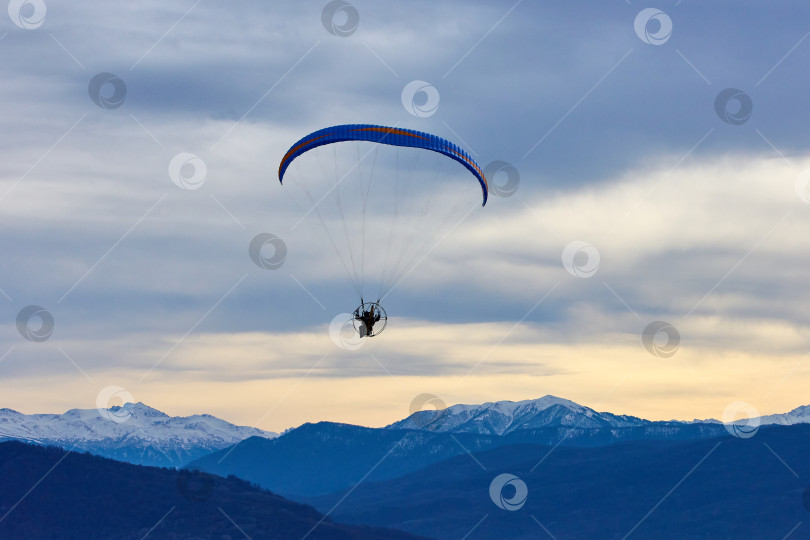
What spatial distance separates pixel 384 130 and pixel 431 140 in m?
4.42

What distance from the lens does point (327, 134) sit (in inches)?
3484

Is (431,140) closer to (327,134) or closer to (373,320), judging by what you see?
(327,134)

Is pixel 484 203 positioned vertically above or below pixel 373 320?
above

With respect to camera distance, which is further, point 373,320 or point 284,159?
point 284,159

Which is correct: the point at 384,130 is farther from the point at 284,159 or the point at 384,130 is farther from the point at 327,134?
the point at 284,159

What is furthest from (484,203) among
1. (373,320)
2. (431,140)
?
(373,320)

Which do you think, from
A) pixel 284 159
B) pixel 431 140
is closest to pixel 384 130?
pixel 431 140

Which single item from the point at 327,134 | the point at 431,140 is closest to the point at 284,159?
the point at 327,134

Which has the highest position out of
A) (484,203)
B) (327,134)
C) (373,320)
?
(327,134)

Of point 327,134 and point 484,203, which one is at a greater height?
point 327,134

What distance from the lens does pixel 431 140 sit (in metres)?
88.2

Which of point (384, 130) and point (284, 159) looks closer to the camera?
point (384, 130)

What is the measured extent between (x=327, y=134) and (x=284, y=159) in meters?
7.14

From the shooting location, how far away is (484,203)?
96.4 metres
